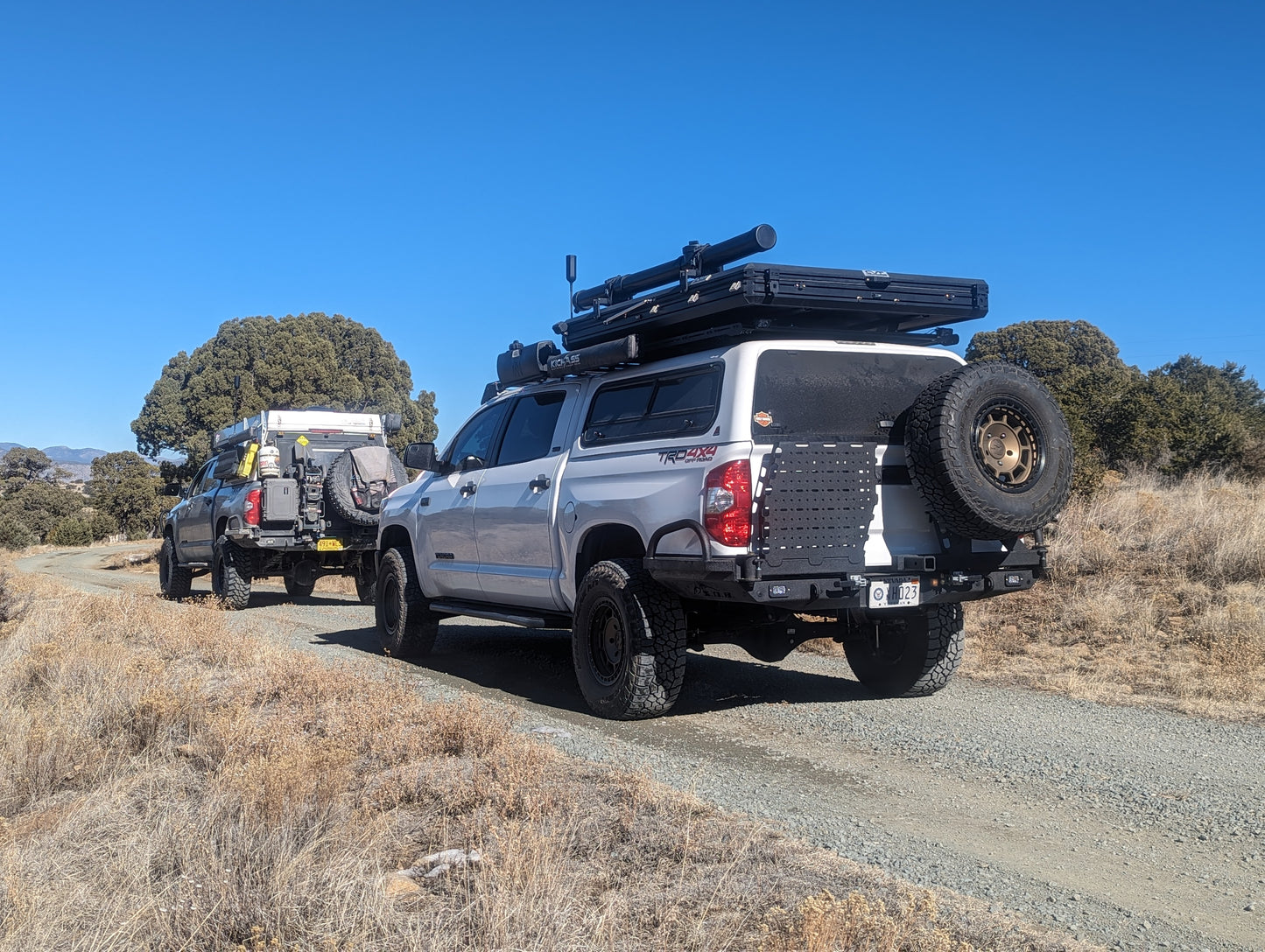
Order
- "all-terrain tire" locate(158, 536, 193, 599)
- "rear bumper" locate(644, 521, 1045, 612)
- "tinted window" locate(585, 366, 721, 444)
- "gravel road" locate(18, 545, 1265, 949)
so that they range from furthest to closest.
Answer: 1. "all-terrain tire" locate(158, 536, 193, 599)
2. "tinted window" locate(585, 366, 721, 444)
3. "rear bumper" locate(644, 521, 1045, 612)
4. "gravel road" locate(18, 545, 1265, 949)

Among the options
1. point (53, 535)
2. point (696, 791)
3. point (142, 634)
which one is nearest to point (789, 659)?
point (696, 791)

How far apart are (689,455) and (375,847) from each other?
3025 millimetres

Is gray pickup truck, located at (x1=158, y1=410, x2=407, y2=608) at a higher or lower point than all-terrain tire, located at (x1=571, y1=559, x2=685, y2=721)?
higher

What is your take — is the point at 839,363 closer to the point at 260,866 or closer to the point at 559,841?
the point at 559,841

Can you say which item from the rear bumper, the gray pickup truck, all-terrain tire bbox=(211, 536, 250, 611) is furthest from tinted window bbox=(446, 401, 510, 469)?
all-terrain tire bbox=(211, 536, 250, 611)

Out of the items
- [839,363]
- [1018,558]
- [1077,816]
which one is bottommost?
[1077,816]

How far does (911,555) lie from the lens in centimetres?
621

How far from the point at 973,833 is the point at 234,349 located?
128 ft

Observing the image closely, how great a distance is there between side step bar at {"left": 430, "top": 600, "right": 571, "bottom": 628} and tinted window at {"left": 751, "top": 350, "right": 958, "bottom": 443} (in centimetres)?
241

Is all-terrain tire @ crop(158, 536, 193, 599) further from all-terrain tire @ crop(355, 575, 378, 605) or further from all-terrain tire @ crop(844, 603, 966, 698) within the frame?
all-terrain tire @ crop(844, 603, 966, 698)

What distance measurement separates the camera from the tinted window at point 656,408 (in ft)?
20.9

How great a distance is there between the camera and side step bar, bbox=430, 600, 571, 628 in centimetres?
784

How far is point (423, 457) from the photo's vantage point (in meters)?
9.34

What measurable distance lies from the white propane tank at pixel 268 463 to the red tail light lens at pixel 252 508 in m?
0.31
